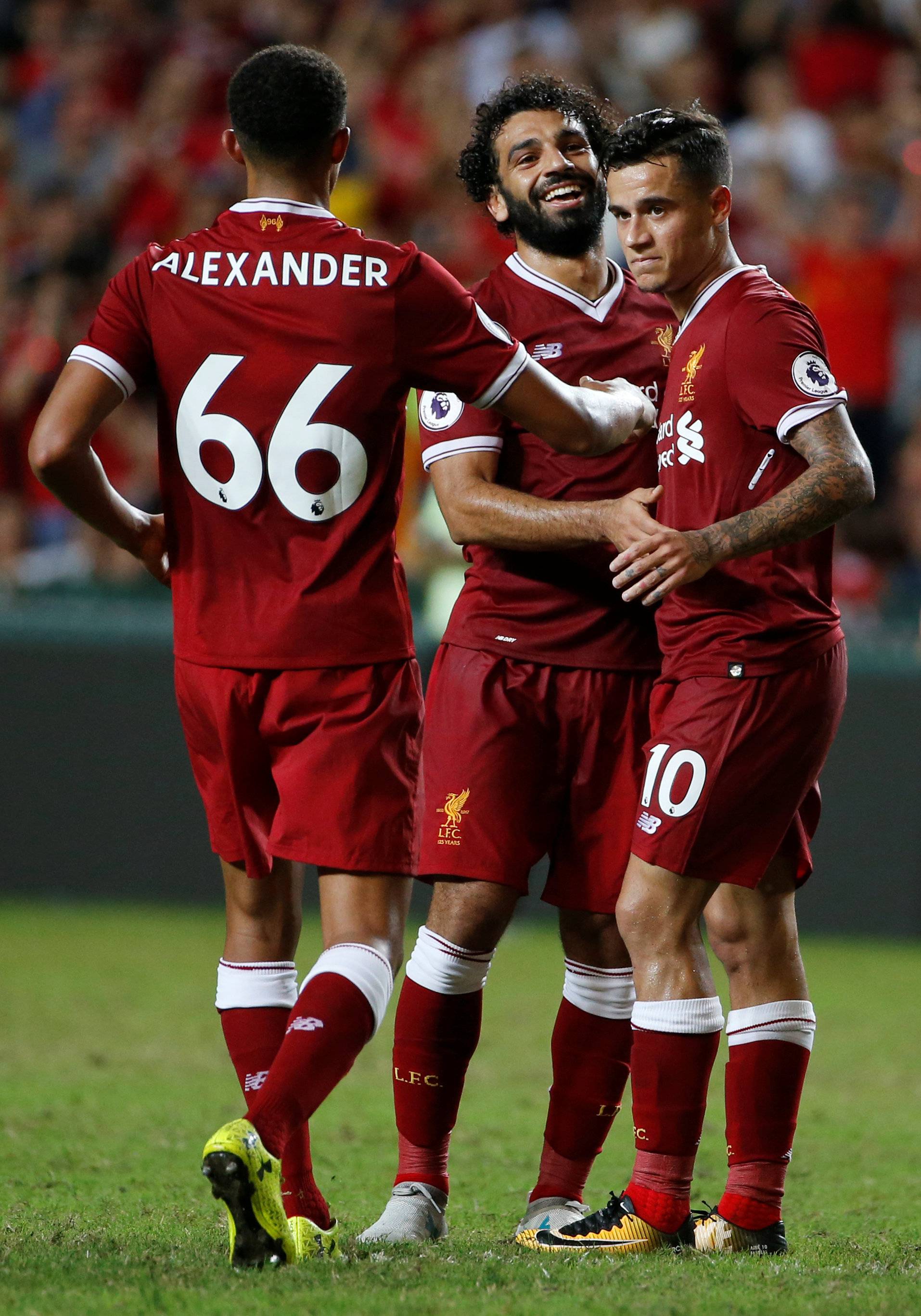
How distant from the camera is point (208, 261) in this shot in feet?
11.0

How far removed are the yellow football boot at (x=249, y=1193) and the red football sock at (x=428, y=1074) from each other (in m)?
0.69

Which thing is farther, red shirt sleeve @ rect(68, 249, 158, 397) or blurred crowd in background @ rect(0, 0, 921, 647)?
blurred crowd in background @ rect(0, 0, 921, 647)

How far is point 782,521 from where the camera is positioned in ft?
10.7

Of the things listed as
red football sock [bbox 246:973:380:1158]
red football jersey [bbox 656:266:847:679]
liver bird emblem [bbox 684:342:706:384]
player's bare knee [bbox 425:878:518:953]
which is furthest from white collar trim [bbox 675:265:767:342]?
red football sock [bbox 246:973:380:1158]

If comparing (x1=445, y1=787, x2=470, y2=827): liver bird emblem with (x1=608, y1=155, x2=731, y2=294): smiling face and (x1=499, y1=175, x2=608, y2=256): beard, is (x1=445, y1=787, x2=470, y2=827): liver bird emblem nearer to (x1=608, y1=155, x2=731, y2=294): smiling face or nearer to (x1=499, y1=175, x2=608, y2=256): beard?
(x1=608, y1=155, x2=731, y2=294): smiling face

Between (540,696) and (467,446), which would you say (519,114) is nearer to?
(467,446)

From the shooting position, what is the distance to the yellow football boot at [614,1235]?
133 inches

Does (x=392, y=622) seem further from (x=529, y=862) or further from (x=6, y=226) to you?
(x=6, y=226)

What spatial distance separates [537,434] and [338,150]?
70 centimetres

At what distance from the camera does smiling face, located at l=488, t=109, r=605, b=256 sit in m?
4.02

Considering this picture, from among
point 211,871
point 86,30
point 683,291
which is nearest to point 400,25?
point 86,30

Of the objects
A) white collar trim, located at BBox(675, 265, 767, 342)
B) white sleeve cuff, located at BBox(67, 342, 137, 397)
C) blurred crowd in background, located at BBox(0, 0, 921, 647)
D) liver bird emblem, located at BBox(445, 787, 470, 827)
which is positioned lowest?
liver bird emblem, located at BBox(445, 787, 470, 827)

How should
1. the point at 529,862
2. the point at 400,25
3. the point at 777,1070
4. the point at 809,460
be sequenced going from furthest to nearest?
the point at 400,25
the point at 529,862
the point at 777,1070
the point at 809,460

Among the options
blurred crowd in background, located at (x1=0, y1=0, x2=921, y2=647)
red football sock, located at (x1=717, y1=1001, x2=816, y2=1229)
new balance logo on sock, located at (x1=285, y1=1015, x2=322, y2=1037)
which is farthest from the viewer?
blurred crowd in background, located at (x1=0, y1=0, x2=921, y2=647)
